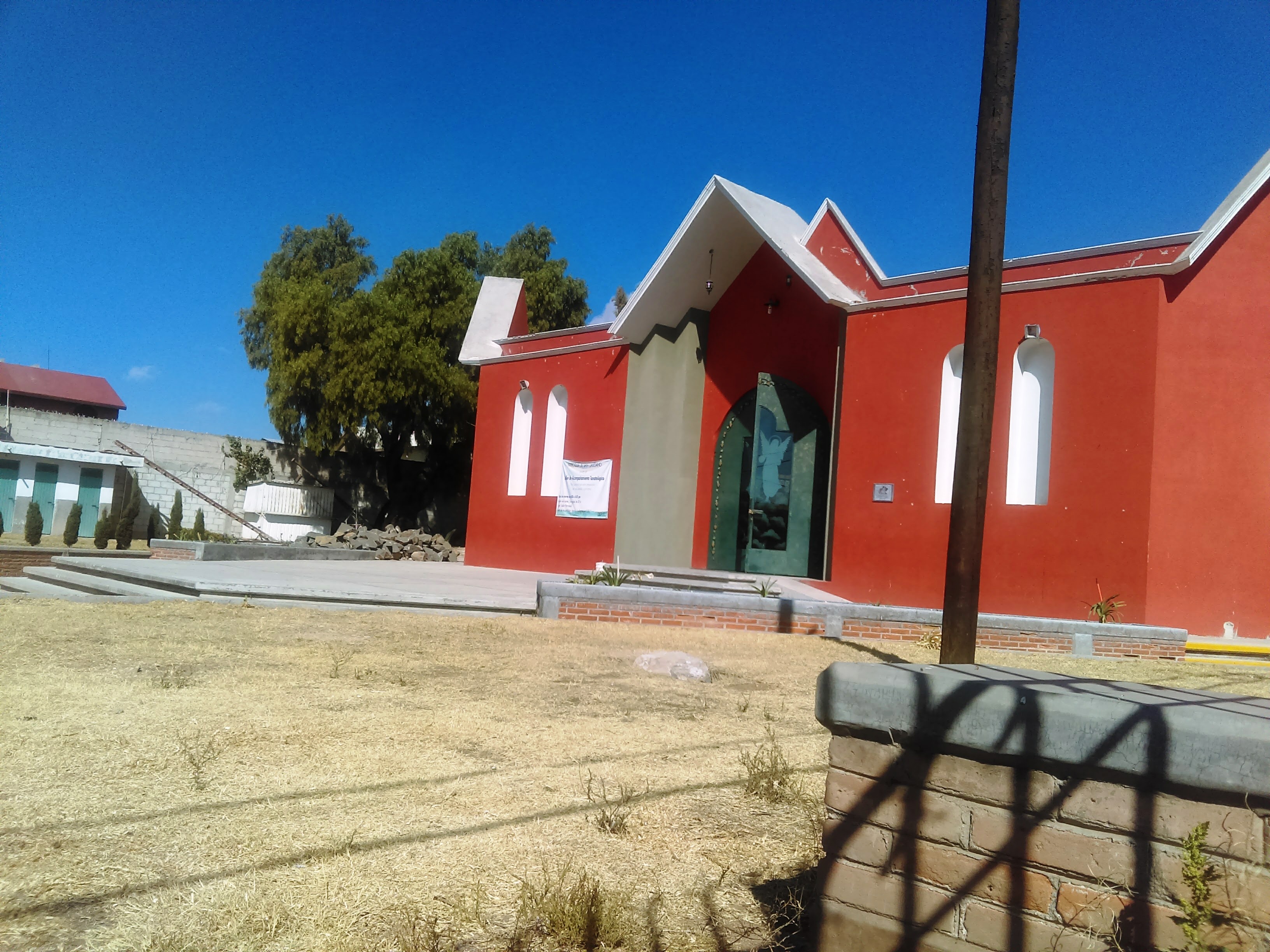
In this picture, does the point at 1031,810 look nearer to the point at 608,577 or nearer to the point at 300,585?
the point at 608,577

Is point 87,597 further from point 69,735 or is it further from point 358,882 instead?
point 358,882

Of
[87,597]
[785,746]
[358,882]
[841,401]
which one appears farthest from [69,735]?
[841,401]

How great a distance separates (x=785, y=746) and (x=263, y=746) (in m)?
2.98

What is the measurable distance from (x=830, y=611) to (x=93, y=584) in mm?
9455

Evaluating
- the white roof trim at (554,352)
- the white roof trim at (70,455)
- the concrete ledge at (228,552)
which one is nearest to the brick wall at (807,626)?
the white roof trim at (554,352)

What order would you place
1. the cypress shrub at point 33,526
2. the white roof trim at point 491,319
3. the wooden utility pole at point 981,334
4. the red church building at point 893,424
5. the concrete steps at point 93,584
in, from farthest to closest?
the cypress shrub at point 33,526
the white roof trim at point 491,319
the red church building at point 893,424
the concrete steps at point 93,584
the wooden utility pole at point 981,334

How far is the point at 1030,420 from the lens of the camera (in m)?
12.5

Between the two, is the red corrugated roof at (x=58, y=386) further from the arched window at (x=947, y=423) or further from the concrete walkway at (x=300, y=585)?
the arched window at (x=947, y=423)

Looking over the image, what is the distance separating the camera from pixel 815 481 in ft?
50.5

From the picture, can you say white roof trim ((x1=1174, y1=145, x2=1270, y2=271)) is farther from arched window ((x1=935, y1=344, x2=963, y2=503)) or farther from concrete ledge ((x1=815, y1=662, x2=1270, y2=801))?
concrete ledge ((x1=815, y1=662, x2=1270, y2=801))

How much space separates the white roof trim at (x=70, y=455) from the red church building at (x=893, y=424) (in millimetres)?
11313

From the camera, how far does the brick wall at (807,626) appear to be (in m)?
10.4

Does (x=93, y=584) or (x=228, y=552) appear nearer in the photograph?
(x=93, y=584)

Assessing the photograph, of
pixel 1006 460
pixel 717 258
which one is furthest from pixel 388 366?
pixel 1006 460
